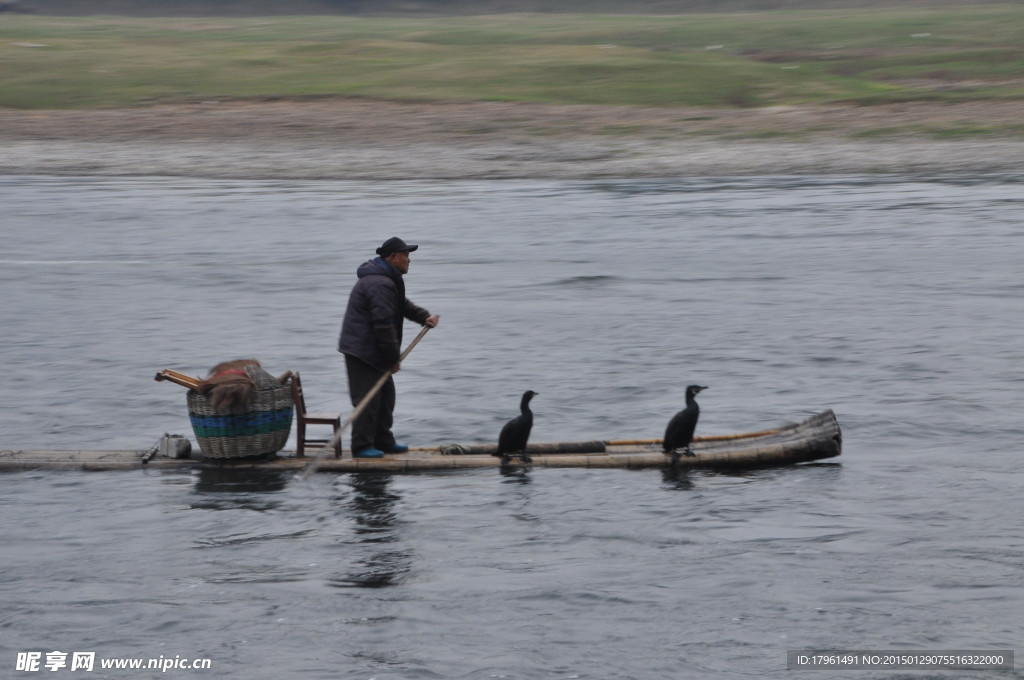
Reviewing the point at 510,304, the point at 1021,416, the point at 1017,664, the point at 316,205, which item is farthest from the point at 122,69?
the point at 1017,664

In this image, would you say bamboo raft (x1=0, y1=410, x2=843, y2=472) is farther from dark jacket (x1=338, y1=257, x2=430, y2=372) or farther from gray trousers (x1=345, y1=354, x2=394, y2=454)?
dark jacket (x1=338, y1=257, x2=430, y2=372)

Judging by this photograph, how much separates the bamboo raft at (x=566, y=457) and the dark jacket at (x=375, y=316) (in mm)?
879

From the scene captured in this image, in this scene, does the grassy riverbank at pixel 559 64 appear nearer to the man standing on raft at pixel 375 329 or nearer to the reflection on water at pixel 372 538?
the man standing on raft at pixel 375 329

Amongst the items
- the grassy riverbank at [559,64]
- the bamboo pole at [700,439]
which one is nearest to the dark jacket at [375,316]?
the bamboo pole at [700,439]

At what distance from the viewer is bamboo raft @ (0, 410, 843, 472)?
1141cm

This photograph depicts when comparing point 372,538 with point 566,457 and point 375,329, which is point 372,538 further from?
point 566,457

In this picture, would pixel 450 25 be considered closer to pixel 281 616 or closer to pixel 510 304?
pixel 510 304

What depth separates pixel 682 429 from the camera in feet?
37.2

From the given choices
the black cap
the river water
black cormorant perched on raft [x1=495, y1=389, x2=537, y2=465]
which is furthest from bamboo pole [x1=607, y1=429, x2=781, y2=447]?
the black cap

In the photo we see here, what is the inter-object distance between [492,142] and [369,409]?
28546 millimetres

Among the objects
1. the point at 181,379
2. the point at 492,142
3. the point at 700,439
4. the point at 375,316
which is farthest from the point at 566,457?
the point at 492,142

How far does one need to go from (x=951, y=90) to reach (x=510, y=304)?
2810 cm

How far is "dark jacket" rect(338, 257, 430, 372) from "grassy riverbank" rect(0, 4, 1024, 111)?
111ft

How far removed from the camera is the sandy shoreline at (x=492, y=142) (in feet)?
118
